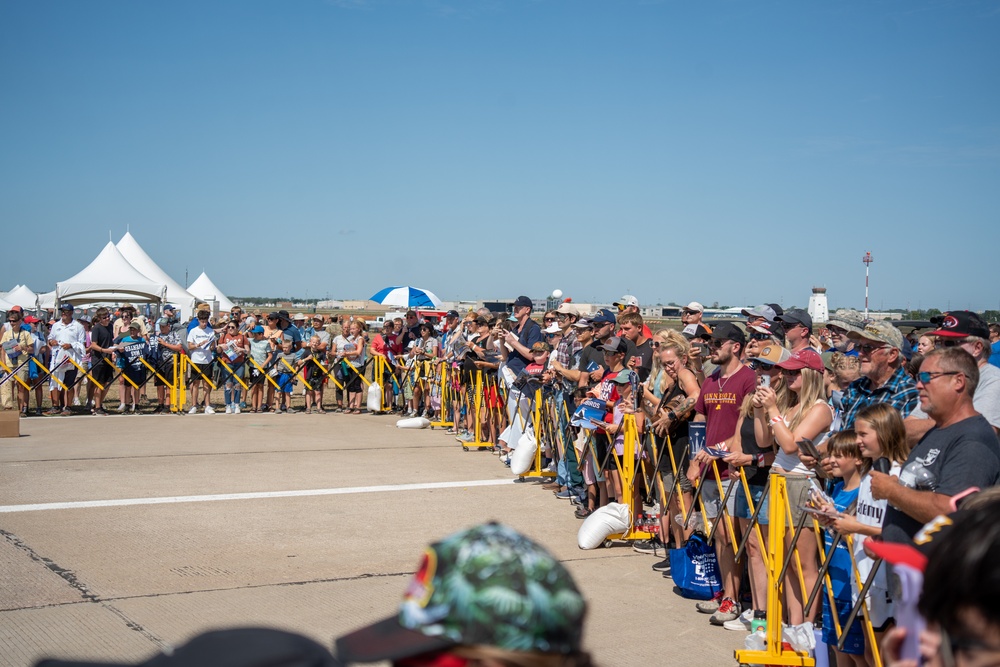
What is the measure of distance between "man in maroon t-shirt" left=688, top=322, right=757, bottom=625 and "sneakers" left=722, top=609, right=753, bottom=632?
102 millimetres

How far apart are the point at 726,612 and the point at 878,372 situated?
1986 millimetres

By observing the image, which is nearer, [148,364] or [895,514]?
[895,514]

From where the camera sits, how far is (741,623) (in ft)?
20.0

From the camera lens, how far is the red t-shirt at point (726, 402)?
256 inches

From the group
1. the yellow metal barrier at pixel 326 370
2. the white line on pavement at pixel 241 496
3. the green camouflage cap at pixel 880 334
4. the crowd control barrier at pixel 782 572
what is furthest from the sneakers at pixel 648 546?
the yellow metal barrier at pixel 326 370

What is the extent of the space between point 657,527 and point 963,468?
14.4 ft

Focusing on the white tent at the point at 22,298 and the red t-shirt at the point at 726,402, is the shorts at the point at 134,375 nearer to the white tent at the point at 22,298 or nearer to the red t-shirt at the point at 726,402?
the red t-shirt at the point at 726,402

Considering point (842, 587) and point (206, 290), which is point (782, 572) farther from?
point (206, 290)

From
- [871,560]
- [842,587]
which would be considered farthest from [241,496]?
[871,560]

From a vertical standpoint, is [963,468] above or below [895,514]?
above

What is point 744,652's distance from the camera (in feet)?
17.2

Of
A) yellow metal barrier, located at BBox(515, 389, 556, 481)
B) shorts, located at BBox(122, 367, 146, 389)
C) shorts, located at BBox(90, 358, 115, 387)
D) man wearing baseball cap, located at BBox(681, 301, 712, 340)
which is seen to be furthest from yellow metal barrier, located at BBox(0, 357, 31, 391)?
man wearing baseball cap, located at BBox(681, 301, 712, 340)

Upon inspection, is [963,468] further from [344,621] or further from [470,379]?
[470,379]

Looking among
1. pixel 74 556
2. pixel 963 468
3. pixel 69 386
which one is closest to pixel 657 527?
pixel 963 468
